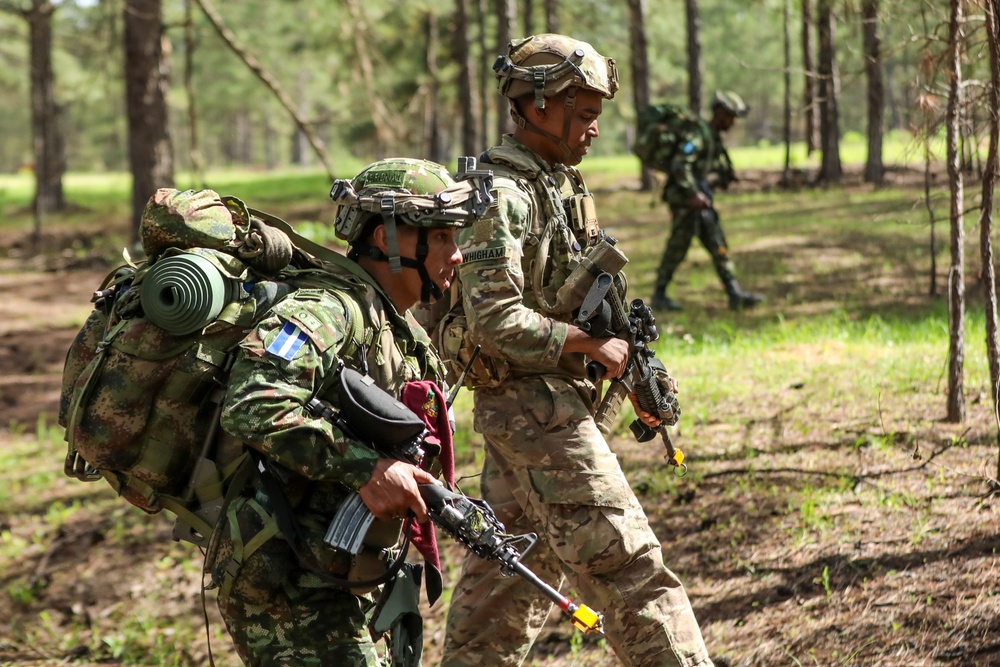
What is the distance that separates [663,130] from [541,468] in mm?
8251

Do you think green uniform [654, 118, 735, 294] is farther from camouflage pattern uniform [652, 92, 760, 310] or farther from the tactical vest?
the tactical vest

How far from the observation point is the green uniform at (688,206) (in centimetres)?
1098

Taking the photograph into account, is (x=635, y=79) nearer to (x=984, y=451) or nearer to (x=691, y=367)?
(x=691, y=367)

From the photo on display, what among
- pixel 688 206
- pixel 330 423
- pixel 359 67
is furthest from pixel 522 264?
pixel 359 67

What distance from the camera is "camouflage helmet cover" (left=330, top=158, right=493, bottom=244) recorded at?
2.98m

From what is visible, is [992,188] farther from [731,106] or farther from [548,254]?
[731,106]

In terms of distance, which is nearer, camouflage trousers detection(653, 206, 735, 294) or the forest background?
the forest background

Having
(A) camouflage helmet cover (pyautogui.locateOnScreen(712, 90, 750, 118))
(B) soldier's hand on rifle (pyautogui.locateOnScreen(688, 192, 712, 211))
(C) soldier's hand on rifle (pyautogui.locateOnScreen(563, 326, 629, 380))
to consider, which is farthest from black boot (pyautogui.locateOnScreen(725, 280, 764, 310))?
(C) soldier's hand on rifle (pyautogui.locateOnScreen(563, 326, 629, 380))

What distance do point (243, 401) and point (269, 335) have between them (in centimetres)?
19

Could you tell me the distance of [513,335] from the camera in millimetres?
3547

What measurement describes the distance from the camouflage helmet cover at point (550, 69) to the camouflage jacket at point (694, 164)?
7.29m

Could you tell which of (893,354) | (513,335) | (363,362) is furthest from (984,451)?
(363,362)

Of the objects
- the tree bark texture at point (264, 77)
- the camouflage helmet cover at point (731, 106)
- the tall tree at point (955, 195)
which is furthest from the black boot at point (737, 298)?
the tall tree at point (955, 195)

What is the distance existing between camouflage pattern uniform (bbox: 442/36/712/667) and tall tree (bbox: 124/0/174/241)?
9624mm
